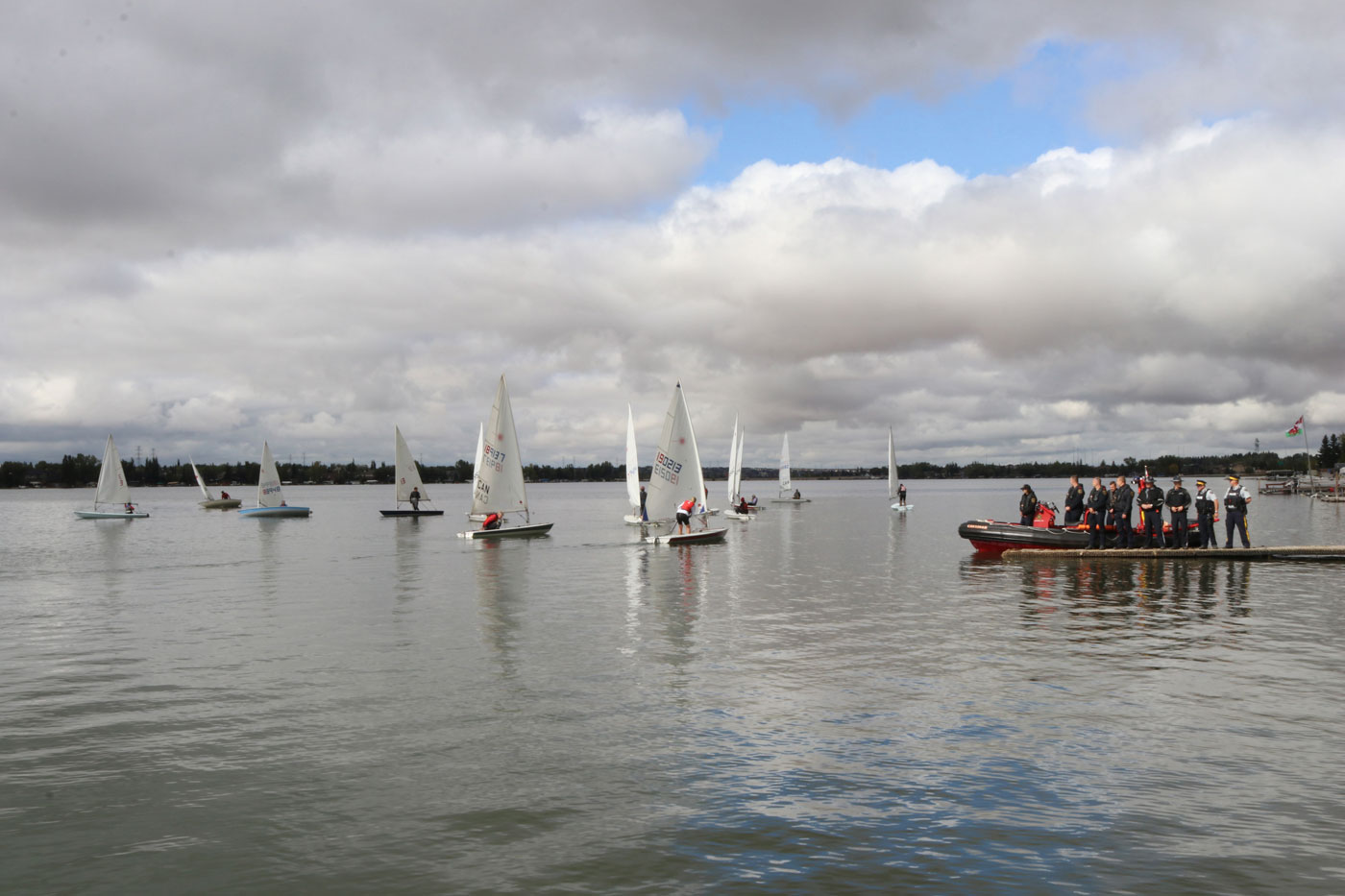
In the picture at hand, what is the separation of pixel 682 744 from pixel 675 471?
126 ft

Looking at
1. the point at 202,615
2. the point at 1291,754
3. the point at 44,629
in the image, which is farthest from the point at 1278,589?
the point at 44,629

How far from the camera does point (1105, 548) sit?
38781 mm

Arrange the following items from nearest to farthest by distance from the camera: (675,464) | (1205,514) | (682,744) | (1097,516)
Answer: (682,744)
(1205,514)
(1097,516)
(675,464)

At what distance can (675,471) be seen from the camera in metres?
51.3

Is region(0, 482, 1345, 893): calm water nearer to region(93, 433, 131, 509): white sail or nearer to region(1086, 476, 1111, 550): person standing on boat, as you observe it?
region(1086, 476, 1111, 550): person standing on boat

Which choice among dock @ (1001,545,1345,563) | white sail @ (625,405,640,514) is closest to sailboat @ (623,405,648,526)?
white sail @ (625,405,640,514)

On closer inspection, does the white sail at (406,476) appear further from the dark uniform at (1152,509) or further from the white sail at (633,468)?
the dark uniform at (1152,509)

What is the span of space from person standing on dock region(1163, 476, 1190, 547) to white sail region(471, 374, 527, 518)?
33.6 m

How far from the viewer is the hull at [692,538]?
1993 inches

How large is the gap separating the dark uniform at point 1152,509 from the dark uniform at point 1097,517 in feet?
4.82

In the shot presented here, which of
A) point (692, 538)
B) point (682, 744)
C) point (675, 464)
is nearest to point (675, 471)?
point (675, 464)

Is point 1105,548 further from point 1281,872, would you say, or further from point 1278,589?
point 1281,872

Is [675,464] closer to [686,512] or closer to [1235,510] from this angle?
[686,512]

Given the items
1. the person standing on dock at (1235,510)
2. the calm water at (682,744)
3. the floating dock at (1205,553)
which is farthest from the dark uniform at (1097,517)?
the calm water at (682,744)
